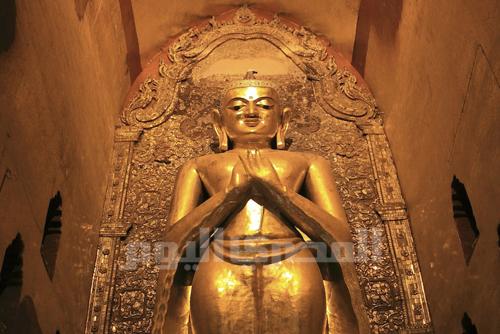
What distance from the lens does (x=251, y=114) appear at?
A: 4094 millimetres

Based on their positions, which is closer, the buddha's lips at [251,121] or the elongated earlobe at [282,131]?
the buddha's lips at [251,121]

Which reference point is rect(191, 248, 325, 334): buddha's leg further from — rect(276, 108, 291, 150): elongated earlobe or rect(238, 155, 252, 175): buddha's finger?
rect(276, 108, 291, 150): elongated earlobe

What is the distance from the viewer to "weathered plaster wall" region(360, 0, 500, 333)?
3.16 m

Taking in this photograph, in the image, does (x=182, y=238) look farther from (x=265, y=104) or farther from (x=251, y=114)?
(x=265, y=104)

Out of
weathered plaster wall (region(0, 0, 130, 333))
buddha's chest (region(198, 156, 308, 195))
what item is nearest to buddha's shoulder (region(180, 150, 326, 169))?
buddha's chest (region(198, 156, 308, 195))

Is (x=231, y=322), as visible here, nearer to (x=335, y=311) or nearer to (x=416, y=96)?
(x=335, y=311)

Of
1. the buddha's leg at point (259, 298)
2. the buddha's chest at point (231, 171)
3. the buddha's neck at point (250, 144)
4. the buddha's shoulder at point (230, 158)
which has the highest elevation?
the buddha's neck at point (250, 144)

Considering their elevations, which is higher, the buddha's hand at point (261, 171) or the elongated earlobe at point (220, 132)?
the elongated earlobe at point (220, 132)

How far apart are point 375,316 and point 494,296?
3.41 ft

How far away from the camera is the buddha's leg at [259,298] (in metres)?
3.03

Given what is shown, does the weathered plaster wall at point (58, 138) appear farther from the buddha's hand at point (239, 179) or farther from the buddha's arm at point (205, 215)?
the buddha's hand at point (239, 179)

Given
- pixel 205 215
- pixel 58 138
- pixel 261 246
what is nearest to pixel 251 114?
pixel 205 215

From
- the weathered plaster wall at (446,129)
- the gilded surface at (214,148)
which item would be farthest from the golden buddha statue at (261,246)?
the weathered plaster wall at (446,129)

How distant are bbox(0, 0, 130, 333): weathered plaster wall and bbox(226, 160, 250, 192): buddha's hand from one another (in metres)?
1.03
